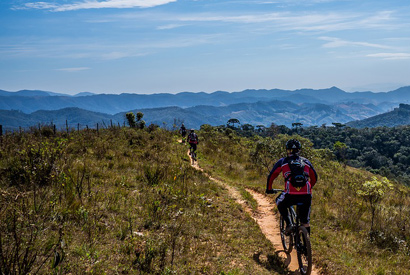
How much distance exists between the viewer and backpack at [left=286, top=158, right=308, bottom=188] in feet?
16.8

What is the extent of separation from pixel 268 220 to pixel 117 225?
17.1 feet

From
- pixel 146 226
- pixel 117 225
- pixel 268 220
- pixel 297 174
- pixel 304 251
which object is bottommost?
pixel 268 220

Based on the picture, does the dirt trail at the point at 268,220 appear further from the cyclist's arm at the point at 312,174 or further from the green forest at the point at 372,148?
the green forest at the point at 372,148

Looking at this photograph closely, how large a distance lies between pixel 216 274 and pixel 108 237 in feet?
7.62

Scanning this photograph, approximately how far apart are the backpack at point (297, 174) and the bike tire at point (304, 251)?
34.3 inches

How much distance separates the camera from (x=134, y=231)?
5.92m

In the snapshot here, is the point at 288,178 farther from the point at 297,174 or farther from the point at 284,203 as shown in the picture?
the point at 284,203

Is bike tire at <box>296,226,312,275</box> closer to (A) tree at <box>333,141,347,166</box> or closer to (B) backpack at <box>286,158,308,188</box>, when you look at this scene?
(B) backpack at <box>286,158,308,188</box>

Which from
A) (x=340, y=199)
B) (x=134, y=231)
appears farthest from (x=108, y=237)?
(x=340, y=199)

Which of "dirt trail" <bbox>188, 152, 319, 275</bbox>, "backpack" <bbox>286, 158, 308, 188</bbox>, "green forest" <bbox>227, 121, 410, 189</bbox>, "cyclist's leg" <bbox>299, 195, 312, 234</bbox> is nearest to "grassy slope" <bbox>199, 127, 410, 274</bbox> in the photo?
"dirt trail" <bbox>188, 152, 319, 275</bbox>

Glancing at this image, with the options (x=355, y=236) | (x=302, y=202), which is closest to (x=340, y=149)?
(x=355, y=236)

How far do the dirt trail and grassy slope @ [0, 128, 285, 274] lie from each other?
0.31 metres

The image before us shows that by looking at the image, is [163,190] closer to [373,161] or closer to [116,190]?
[116,190]

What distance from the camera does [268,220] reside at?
29.5 ft
